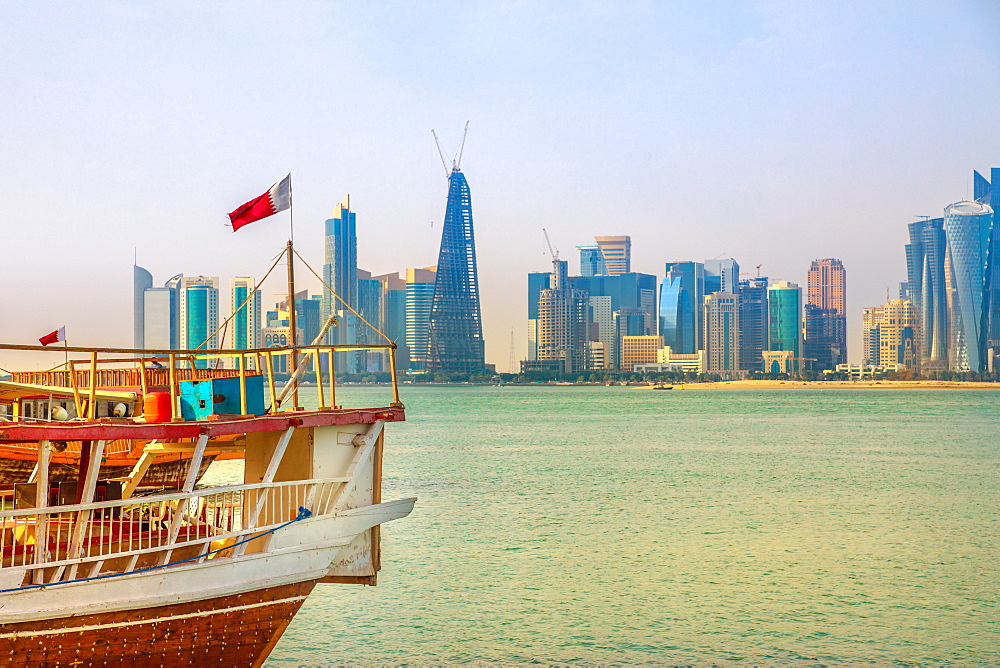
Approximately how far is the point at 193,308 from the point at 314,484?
136371 mm

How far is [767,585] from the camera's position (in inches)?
842

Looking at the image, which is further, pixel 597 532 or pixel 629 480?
pixel 629 480

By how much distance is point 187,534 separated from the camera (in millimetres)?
11656

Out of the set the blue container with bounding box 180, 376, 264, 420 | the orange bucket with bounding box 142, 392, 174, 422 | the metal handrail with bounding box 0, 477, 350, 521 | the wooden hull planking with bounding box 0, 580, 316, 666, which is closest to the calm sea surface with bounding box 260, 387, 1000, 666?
the wooden hull planking with bounding box 0, 580, 316, 666

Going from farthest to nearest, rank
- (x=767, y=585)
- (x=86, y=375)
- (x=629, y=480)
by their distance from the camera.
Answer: (x=629, y=480)
(x=767, y=585)
(x=86, y=375)

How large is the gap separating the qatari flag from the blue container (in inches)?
208

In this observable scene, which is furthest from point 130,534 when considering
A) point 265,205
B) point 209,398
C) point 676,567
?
point 676,567

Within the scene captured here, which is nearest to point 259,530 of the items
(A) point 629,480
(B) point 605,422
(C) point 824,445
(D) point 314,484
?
(D) point 314,484

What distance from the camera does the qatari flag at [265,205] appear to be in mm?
16219

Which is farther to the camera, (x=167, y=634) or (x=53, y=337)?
(x=53, y=337)

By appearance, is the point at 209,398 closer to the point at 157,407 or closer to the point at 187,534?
the point at 157,407

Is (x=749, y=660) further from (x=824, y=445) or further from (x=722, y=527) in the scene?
(x=824, y=445)

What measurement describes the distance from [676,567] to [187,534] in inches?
577

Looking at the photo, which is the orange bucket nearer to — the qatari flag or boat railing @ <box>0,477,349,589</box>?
boat railing @ <box>0,477,349,589</box>
